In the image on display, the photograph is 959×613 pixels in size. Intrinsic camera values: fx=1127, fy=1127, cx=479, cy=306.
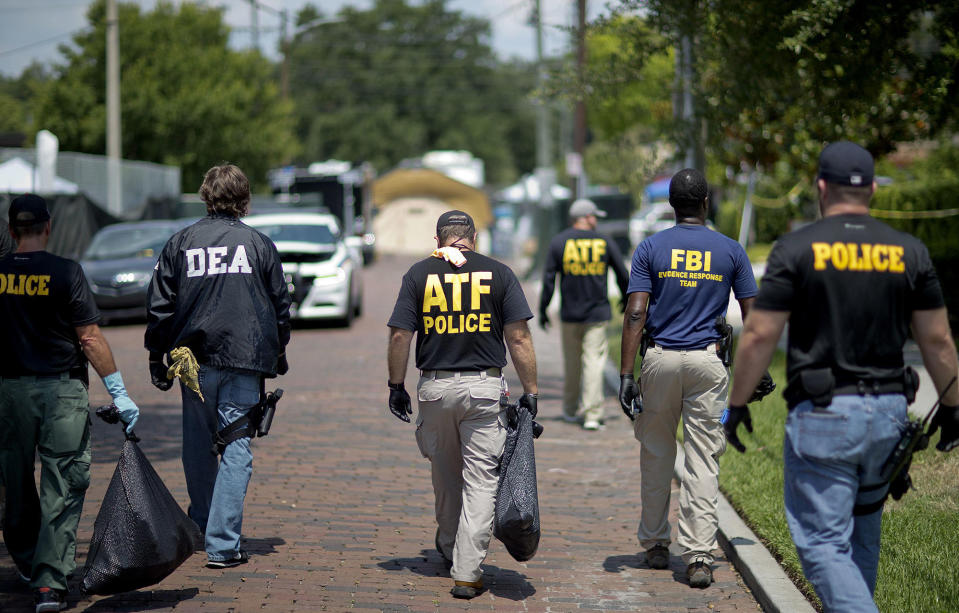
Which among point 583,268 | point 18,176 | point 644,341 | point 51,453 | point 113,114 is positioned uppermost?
point 113,114

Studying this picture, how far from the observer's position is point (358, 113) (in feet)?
265

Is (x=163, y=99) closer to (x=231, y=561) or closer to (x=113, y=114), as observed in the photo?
(x=113, y=114)

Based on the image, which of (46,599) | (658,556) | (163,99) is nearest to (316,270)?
(658,556)

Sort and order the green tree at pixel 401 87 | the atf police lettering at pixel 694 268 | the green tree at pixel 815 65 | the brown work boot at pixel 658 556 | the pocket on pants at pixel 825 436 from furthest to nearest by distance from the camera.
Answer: the green tree at pixel 401 87, the green tree at pixel 815 65, the brown work boot at pixel 658 556, the atf police lettering at pixel 694 268, the pocket on pants at pixel 825 436

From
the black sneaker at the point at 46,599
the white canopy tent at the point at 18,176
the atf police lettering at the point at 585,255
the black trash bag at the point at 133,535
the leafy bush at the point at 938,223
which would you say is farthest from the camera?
the white canopy tent at the point at 18,176

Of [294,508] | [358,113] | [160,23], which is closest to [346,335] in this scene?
[294,508]

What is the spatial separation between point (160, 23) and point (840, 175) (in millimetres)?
37358

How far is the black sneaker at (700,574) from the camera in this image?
217 inches

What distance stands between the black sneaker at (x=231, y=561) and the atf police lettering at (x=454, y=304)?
1551mm

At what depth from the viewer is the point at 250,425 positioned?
220 inches

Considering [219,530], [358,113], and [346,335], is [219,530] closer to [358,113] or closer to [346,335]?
[346,335]

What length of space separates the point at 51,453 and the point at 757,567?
3414 mm

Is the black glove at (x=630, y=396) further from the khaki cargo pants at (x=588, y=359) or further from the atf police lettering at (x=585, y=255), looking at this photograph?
the khaki cargo pants at (x=588, y=359)

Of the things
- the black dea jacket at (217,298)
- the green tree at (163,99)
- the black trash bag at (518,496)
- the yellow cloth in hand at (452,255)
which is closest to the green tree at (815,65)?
the yellow cloth in hand at (452,255)
